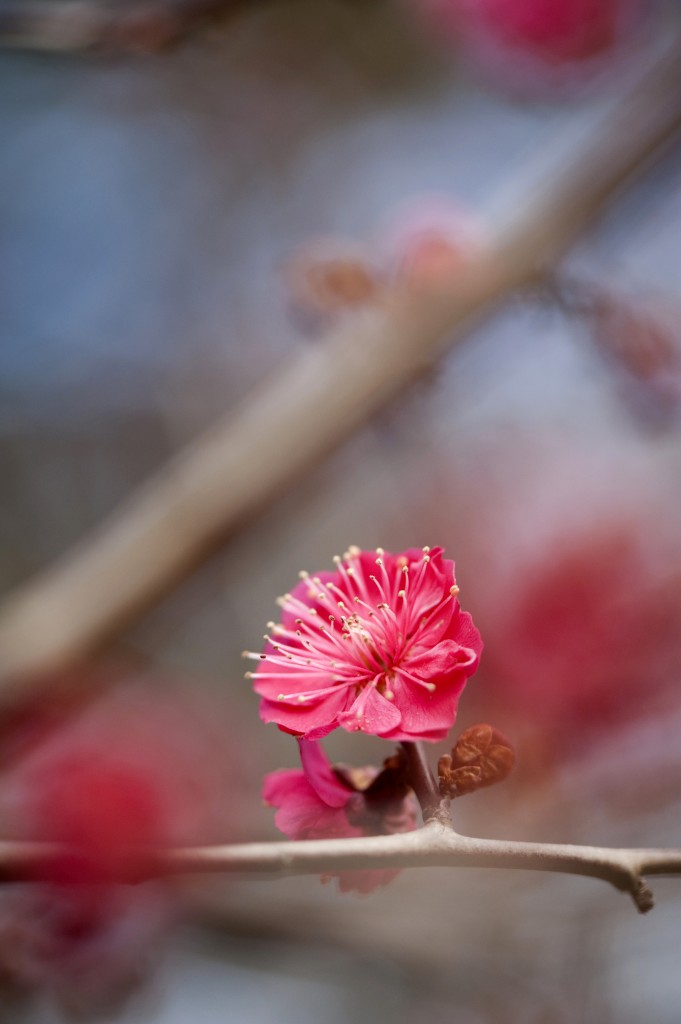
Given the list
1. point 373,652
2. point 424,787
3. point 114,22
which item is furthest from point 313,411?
point 424,787

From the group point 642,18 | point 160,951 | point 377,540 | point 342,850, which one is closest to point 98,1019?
point 160,951

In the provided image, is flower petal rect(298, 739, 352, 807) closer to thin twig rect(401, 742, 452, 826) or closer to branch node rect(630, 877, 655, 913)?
thin twig rect(401, 742, 452, 826)

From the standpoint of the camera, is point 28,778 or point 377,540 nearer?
point 28,778

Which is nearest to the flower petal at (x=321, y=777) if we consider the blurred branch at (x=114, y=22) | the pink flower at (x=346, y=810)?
the pink flower at (x=346, y=810)

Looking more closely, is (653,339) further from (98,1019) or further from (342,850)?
(98,1019)

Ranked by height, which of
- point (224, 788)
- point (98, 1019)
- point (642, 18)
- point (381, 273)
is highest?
point (642, 18)

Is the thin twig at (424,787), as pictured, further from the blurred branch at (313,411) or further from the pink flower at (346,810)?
the blurred branch at (313,411)

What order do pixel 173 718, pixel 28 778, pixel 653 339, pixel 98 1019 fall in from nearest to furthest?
pixel 98 1019 < pixel 28 778 < pixel 653 339 < pixel 173 718
